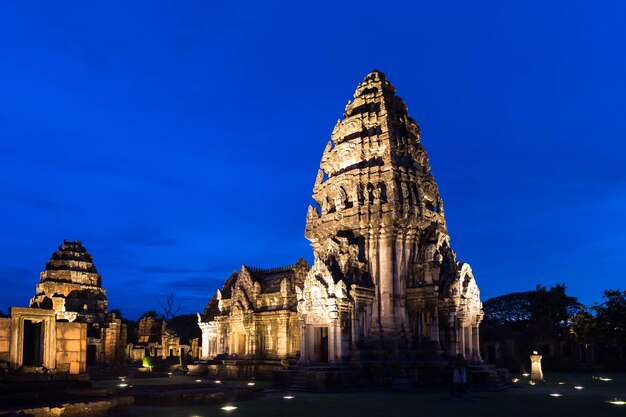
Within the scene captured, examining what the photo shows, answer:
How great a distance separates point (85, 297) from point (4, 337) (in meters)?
37.2

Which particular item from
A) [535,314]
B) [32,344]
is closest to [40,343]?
[32,344]

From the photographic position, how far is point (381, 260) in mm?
26375

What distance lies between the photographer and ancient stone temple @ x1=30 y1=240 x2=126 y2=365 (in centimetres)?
4931

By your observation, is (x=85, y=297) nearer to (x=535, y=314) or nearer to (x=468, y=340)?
(x=468, y=340)

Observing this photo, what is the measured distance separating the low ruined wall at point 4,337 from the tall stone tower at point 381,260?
12.4m

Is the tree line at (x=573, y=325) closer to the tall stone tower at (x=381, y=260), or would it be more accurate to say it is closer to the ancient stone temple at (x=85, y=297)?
the tall stone tower at (x=381, y=260)

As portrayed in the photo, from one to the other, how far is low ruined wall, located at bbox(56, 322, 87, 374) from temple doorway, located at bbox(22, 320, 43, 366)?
0.64 metres

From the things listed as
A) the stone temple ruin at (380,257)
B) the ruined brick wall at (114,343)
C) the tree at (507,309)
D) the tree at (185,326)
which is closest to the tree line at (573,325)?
the tree at (507,309)

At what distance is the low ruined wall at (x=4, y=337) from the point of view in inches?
651

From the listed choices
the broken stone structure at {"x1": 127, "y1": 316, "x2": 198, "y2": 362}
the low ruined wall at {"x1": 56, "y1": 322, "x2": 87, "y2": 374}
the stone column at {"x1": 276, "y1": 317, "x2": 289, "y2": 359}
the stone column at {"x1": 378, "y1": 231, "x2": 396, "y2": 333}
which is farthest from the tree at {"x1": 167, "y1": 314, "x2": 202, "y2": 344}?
the low ruined wall at {"x1": 56, "y1": 322, "x2": 87, "y2": 374}

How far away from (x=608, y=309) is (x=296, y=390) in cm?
2760

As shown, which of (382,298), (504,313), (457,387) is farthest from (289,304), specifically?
(504,313)

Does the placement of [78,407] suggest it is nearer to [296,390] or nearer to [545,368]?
[296,390]

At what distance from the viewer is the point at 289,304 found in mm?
33438
